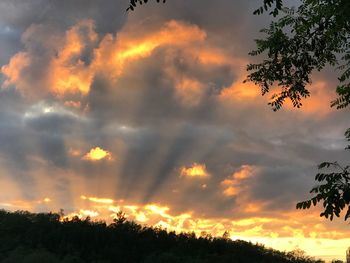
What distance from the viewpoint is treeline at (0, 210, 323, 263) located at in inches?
3341

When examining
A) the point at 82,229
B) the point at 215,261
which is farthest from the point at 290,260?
the point at 82,229

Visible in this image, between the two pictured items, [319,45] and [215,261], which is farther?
[215,261]

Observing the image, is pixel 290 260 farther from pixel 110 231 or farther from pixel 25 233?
pixel 25 233

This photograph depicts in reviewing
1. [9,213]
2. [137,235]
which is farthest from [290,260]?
[9,213]

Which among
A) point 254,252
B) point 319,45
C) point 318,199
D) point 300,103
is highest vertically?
point 254,252

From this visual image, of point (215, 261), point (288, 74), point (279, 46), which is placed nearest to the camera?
point (279, 46)

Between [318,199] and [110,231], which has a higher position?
[110,231]

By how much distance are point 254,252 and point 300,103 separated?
296 feet

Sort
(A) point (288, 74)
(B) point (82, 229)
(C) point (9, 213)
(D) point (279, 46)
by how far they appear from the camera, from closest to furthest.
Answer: (D) point (279, 46)
(A) point (288, 74)
(B) point (82, 229)
(C) point (9, 213)

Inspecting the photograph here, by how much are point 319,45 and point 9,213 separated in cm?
10482

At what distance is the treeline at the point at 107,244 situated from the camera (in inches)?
3341

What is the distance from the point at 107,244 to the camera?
9300 centimetres

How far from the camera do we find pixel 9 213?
111312 millimetres

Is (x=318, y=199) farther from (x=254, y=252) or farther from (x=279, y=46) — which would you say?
(x=254, y=252)
